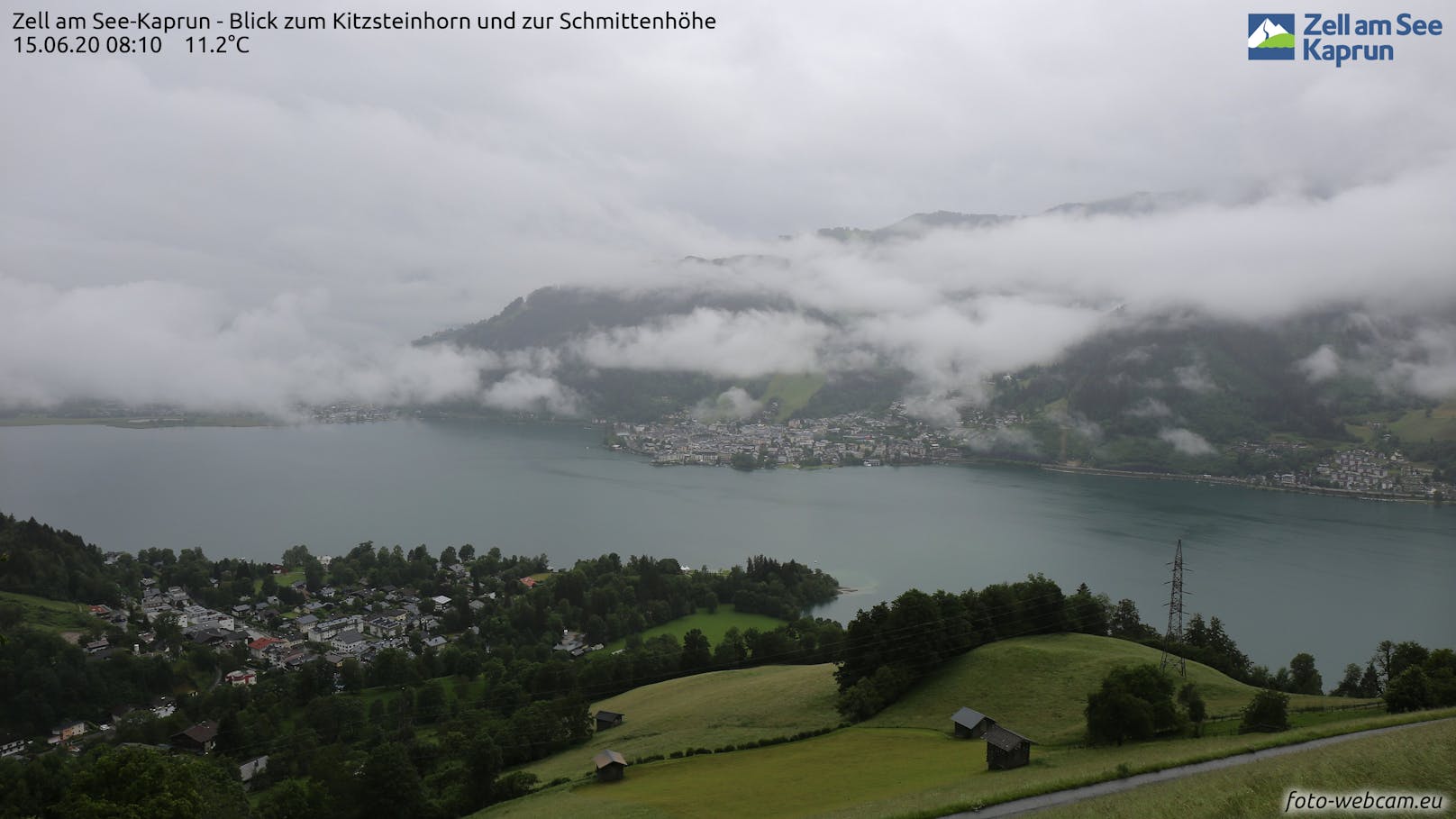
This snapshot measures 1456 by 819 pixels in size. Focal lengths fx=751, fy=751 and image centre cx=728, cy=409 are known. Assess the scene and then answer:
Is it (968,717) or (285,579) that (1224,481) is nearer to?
(968,717)

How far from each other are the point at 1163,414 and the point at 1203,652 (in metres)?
93.8

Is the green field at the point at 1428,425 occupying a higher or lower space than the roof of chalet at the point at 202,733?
higher

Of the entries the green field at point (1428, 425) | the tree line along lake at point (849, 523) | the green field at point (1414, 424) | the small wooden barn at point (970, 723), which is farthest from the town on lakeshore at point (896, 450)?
the small wooden barn at point (970, 723)

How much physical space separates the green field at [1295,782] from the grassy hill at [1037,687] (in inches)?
210

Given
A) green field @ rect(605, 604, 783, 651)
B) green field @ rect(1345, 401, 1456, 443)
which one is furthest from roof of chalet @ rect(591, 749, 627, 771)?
green field @ rect(1345, 401, 1456, 443)

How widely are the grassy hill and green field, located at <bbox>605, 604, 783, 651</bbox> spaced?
1904 centimetres

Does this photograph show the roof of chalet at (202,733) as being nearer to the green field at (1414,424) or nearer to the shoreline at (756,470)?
the shoreline at (756,470)

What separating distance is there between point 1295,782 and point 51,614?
162ft

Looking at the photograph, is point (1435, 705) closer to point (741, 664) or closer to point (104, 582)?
point (741, 664)

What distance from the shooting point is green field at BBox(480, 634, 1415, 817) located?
11.8 metres

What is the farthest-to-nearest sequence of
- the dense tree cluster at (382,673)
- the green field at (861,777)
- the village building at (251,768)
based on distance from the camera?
1. the village building at (251,768)
2. the dense tree cluster at (382,673)
3. the green field at (861,777)

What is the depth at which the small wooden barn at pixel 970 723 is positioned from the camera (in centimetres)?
1587

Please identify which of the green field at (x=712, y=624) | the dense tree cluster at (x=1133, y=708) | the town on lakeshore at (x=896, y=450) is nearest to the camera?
the dense tree cluster at (x=1133, y=708)

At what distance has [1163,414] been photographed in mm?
104438
